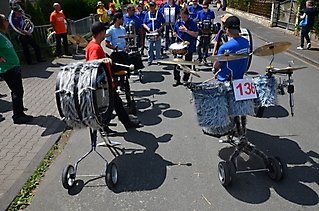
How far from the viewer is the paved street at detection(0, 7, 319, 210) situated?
3.78 meters

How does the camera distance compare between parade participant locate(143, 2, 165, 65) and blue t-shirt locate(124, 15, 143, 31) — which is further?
parade participant locate(143, 2, 165, 65)

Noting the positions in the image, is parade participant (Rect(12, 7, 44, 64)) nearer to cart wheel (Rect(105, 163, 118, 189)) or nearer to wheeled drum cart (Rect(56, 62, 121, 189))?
wheeled drum cart (Rect(56, 62, 121, 189))

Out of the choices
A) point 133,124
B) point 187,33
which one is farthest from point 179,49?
point 133,124

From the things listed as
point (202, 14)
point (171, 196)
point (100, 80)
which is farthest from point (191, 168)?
point (202, 14)

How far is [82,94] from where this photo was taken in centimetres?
362

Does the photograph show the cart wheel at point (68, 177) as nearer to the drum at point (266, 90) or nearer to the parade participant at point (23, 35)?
the drum at point (266, 90)

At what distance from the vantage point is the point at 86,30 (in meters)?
16.2

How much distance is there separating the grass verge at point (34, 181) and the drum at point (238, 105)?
2943 millimetres

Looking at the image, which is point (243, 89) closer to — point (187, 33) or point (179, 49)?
point (179, 49)

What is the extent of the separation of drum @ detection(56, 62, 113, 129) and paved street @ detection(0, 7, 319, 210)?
1018mm

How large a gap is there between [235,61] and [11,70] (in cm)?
452

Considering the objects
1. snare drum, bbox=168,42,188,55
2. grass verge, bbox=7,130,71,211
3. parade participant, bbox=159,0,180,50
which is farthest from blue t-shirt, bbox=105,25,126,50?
parade participant, bbox=159,0,180,50

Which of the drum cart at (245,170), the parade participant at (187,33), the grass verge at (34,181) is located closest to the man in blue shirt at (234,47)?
the drum cart at (245,170)

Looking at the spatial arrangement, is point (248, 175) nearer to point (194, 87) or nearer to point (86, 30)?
point (194, 87)
